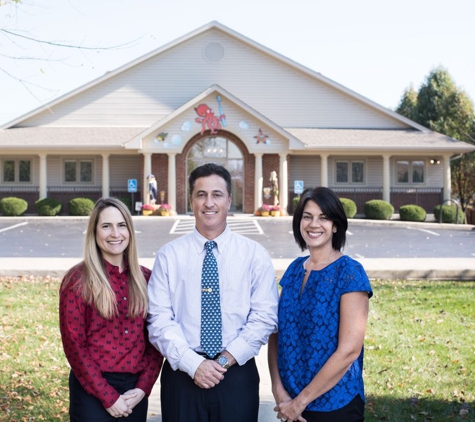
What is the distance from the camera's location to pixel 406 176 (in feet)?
104

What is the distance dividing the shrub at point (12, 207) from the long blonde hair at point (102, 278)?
25525 millimetres

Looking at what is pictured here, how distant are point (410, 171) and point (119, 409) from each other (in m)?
29.8

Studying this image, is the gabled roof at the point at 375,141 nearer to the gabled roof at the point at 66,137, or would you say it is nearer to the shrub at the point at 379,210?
the shrub at the point at 379,210

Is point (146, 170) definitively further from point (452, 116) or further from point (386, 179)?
point (452, 116)

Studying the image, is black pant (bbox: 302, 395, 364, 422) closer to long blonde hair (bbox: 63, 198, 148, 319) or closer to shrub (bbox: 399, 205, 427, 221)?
long blonde hair (bbox: 63, 198, 148, 319)

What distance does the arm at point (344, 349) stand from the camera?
3172 mm

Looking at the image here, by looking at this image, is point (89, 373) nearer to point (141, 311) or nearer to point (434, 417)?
point (141, 311)

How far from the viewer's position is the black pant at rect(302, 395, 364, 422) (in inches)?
127

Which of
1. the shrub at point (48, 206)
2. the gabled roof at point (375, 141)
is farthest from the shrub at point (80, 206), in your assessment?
the gabled roof at point (375, 141)

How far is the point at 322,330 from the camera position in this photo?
10.7ft

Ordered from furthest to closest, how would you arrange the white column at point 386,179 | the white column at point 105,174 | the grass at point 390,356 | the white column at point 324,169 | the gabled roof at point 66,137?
the white column at point 386,179
the white column at point 324,169
the white column at point 105,174
the gabled roof at point 66,137
the grass at point 390,356

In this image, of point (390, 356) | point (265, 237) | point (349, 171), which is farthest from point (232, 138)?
point (390, 356)

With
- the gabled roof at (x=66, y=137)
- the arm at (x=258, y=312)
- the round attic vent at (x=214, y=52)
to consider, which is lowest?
the arm at (x=258, y=312)

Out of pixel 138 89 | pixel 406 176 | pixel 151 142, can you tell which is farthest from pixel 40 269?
pixel 406 176
